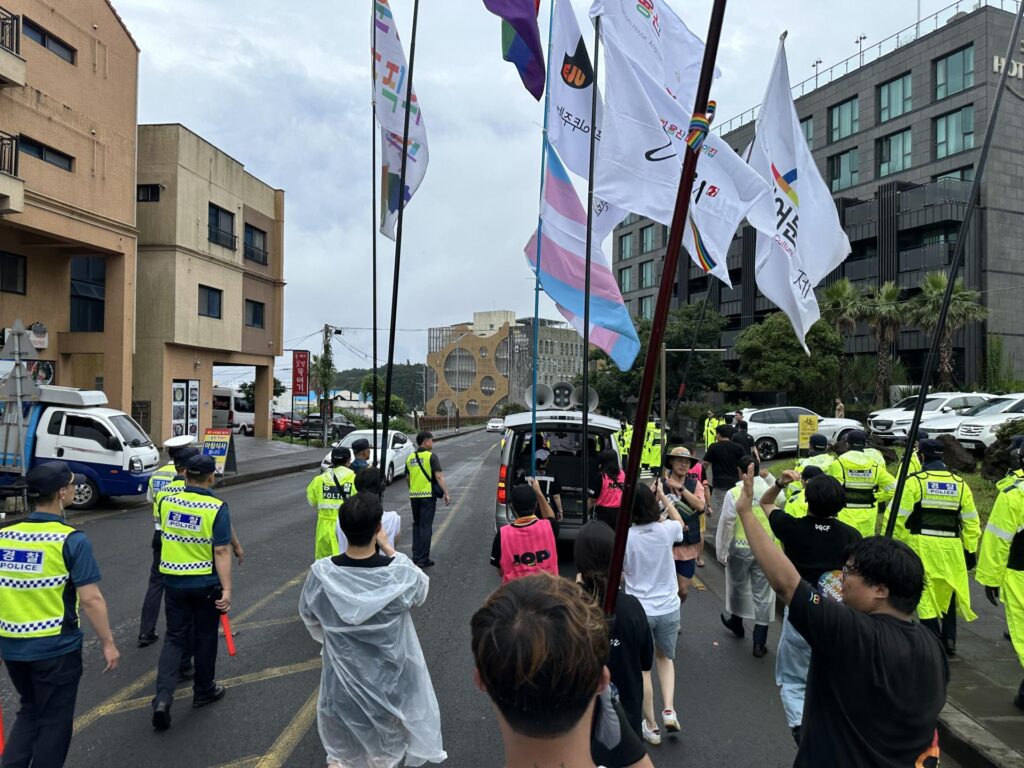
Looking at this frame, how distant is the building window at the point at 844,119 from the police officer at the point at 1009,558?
4171cm

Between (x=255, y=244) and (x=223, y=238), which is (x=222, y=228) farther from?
(x=255, y=244)

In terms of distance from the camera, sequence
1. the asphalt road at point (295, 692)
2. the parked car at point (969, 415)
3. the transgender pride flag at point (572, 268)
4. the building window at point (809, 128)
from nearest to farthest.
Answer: the asphalt road at point (295, 692)
the transgender pride flag at point (572, 268)
the parked car at point (969, 415)
the building window at point (809, 128)

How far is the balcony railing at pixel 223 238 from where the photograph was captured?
→ 26.2m

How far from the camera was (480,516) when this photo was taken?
511 inches

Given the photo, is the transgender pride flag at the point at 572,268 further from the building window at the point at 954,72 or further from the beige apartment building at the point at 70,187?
the building window at the point at 954,72

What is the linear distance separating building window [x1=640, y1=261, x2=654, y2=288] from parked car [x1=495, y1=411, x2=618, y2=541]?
48481 mm

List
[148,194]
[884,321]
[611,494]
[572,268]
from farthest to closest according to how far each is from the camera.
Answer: [884,321] < [148,194] < [611,494] < [572,268]

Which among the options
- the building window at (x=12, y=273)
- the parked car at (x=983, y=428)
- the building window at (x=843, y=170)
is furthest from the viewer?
the building window at (x=843, y=170)

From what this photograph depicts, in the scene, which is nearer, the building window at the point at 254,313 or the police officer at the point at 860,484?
the police officer at the point at 860,484

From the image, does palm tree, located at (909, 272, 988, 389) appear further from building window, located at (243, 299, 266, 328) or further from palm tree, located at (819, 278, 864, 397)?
building window, located at (243, 299, 266, 328)

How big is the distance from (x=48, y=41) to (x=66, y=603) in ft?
68.2

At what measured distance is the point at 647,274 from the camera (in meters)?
58.0

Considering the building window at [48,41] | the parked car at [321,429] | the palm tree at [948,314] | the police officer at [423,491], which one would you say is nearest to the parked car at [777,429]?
the palm tree at [948,314]

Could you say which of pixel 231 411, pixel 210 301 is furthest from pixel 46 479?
pixel 231 411
